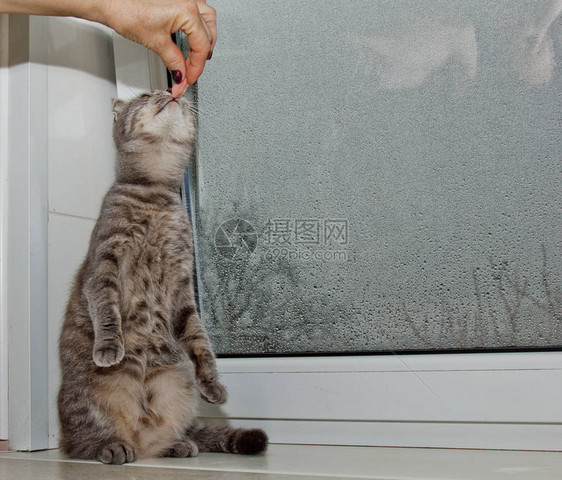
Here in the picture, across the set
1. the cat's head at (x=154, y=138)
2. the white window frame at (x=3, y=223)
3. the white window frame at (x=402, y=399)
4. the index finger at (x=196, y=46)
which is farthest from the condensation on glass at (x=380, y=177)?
the white window frame at (x=3, y=223)

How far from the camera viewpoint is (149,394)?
1.21 m

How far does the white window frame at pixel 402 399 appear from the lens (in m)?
1.17

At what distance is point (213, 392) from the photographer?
1.17 metres

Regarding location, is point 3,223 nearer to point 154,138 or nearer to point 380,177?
point 154,138

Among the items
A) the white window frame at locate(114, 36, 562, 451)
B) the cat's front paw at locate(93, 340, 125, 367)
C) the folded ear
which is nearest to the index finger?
the folded ear

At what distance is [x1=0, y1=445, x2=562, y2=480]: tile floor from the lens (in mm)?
977

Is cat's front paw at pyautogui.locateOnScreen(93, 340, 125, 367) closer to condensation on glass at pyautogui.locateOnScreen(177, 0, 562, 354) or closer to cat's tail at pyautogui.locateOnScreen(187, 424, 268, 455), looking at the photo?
cat's tail at pyautogui.locateOnScreen(187, 424, 268, 455)

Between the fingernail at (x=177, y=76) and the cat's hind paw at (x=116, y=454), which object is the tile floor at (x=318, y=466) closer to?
the cat's hind paw at (x=116, y=454)

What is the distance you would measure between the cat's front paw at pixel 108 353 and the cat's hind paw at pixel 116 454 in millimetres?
139

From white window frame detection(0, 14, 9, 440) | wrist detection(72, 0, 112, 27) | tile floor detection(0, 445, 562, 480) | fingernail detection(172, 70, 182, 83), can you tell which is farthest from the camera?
white window frame detection(0, 14, 9, 440)

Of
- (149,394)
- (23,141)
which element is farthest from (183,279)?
(23,141)

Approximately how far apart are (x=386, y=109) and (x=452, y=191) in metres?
0.22

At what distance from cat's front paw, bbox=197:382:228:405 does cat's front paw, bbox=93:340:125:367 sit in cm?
16

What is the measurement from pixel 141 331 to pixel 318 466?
1.32 ft
